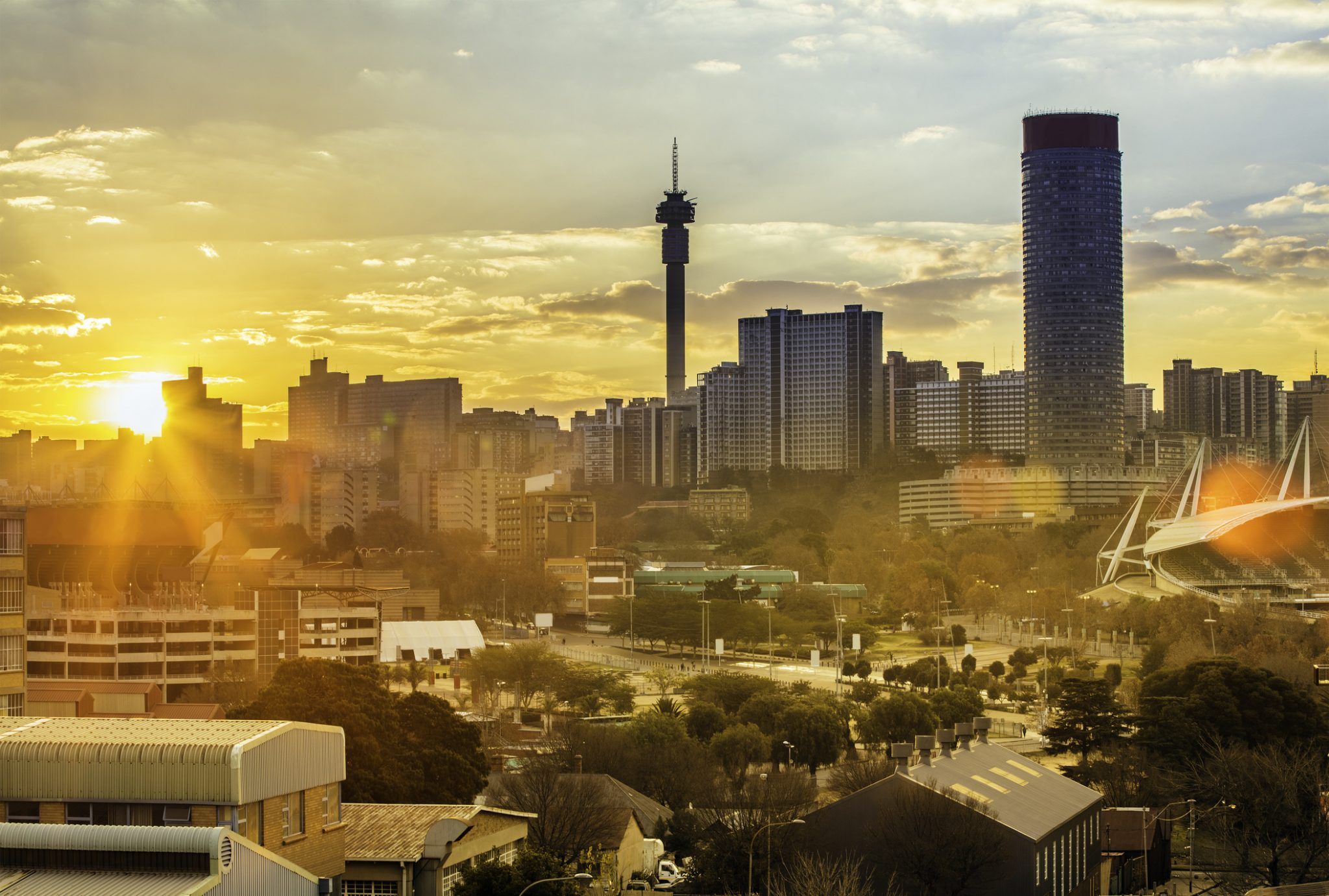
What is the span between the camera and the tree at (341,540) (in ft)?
298

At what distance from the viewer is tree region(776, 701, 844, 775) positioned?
3338cm

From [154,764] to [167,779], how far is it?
15 centimetres

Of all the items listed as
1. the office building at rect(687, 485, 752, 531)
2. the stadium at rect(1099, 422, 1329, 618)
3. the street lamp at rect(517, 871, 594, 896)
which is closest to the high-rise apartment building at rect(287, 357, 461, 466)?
the office building at rect(687, 485, 752, 531)

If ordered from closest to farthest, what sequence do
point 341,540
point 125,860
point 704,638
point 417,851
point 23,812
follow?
point 125,860, point 23,812, point 417,851, point 704,638, point 341,540

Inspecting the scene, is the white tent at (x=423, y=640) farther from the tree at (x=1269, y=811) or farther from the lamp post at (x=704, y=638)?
the tree at (x=1269, y=811)

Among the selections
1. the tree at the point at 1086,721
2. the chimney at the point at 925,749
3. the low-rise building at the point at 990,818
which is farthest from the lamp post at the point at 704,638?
the chimney at the point at 925,749

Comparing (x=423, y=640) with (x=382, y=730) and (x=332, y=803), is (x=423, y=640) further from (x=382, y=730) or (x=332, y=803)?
(x=332, y=803)

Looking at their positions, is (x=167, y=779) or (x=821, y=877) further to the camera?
(x=821, y=877)

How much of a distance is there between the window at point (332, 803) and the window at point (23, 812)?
2.29 m

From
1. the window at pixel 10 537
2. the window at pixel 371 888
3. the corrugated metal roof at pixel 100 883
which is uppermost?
the window at pixel 10 537

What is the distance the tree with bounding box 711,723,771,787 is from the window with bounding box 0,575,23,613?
1389cm

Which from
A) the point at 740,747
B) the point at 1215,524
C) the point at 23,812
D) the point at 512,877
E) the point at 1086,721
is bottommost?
the point at 740,747

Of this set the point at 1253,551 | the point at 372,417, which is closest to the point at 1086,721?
the point at 1253,551

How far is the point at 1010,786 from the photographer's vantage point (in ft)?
75.5
